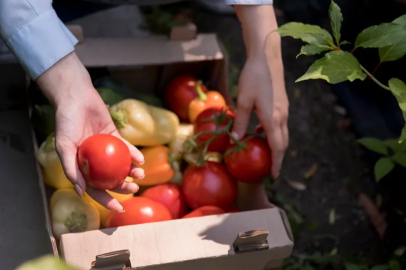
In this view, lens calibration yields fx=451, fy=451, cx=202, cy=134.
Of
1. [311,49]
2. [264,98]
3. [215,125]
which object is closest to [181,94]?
[215,125]

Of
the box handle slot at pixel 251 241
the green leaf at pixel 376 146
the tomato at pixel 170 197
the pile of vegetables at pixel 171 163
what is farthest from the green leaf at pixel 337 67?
the green leaf at pixel 376 146

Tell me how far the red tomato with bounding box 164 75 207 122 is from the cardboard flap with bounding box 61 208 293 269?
41 cm

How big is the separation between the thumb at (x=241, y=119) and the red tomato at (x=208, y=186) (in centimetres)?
9

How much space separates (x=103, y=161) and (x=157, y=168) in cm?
25

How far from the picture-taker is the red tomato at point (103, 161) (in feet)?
2.63

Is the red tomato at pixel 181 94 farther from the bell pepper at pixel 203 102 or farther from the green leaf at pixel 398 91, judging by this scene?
the green leaf at pixel 398 91

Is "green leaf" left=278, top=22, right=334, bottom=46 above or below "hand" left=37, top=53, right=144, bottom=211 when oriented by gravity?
above

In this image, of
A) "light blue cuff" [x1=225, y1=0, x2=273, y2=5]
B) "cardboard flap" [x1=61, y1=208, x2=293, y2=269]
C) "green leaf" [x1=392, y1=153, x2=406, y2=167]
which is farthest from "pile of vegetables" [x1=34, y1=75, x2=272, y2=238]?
"green leaf" [x1=392, y1=153, x2=406, y2=167]

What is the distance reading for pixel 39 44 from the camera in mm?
839

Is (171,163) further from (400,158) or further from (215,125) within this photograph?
(400,158)

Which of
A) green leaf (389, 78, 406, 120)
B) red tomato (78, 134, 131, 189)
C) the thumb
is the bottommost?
the thumb

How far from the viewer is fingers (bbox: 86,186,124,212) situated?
0.85 metres

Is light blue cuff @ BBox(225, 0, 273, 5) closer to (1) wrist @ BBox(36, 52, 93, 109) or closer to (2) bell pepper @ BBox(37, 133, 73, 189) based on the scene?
(1) wrist @ BBox(36, 52, 93, 109)

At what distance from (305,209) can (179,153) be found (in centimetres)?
47
